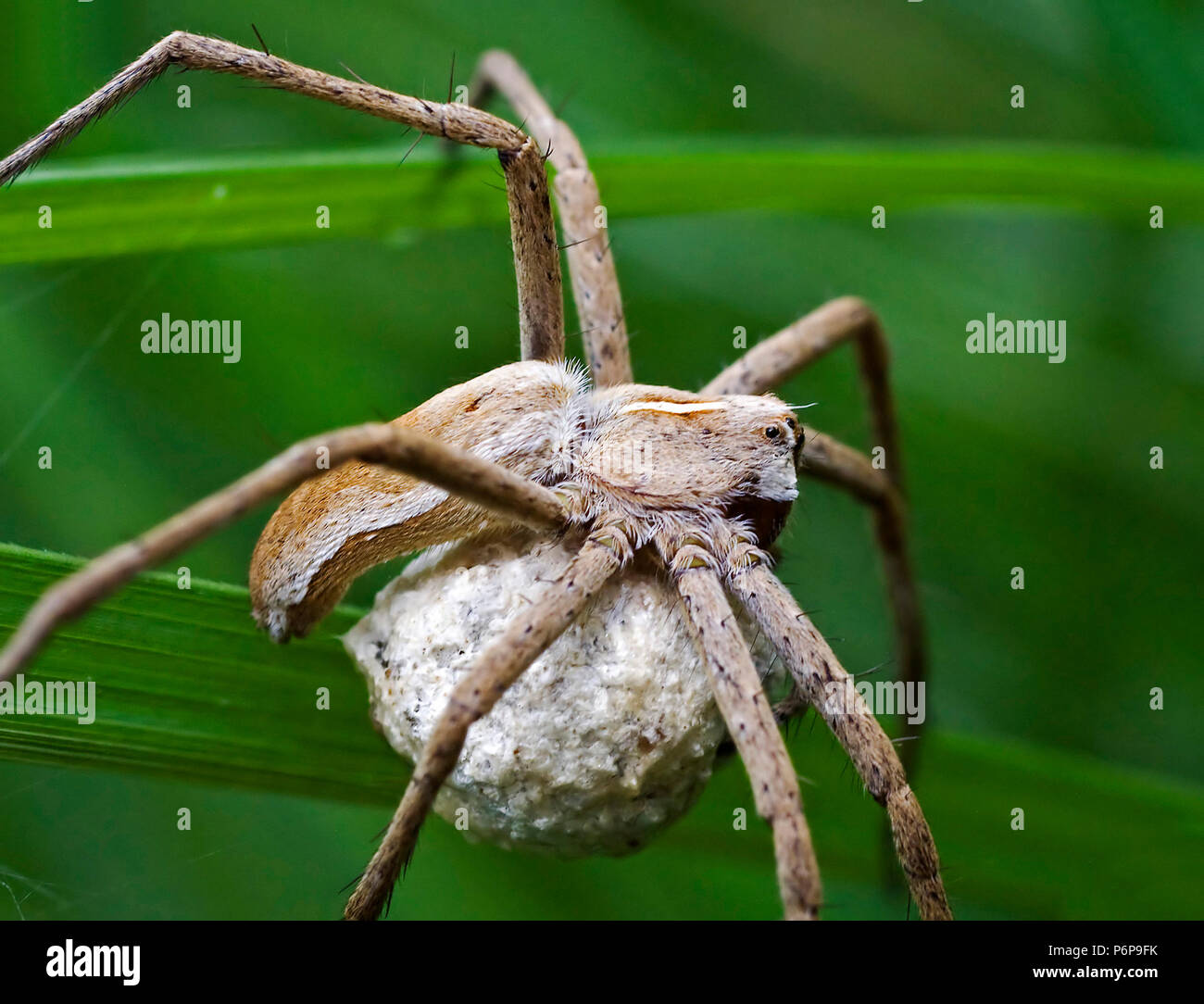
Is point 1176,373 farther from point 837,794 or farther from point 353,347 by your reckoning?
point 353,347

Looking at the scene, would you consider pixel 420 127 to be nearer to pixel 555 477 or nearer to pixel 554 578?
pixel 555 477

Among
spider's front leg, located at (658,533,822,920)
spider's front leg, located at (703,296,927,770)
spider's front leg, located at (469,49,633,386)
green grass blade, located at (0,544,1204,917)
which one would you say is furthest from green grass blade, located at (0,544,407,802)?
spider's front leg, located at (703,296,927,770)

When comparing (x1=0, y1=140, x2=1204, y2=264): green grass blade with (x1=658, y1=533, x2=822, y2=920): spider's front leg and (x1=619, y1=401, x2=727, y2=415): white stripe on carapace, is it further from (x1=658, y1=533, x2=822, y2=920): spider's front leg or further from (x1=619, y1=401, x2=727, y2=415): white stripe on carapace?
(x1=658, y1=533, x2=822, y2=920): spider's front leg

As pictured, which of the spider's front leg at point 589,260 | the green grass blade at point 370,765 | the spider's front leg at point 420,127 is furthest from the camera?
the spider's front leg at point 589,260

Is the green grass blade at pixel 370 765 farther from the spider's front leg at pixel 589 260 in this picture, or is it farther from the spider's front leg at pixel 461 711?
the spider's front leg at pixel 589 260

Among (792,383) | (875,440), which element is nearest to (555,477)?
(875,440)

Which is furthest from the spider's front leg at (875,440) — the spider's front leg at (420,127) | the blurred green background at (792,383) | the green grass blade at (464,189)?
the spider's front leg at (420,127)
